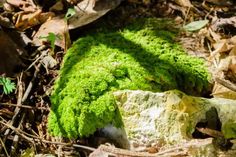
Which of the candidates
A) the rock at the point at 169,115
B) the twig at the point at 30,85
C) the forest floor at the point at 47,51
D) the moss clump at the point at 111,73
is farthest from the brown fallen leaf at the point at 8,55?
the rock at the point at 169,115

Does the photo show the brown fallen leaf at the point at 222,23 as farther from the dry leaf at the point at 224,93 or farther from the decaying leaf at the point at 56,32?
the decaying leaf at the point at 56,32

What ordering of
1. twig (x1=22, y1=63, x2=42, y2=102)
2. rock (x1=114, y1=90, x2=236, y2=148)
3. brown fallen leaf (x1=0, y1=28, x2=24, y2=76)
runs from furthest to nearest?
brown fallen leaf (x1=0, y1=28, x2=24, y2=76) → twig (x1=22, y1=63, x2=42, y2=102) → rock (x1=114, y1=90, x2=236, y2=148)

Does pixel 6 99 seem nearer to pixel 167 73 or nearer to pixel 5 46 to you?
pixel 5 46

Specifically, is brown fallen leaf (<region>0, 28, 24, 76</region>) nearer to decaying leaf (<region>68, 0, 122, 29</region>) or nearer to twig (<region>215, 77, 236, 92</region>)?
decaying leaf (<region>68, 0, 122, 29</region>)

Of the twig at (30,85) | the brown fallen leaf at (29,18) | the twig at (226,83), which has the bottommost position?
the twig at (30,85)

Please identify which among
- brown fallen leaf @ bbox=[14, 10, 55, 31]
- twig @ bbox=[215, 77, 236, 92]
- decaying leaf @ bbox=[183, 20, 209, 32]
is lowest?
twig @ bbox=[215, 77, 236, 92]

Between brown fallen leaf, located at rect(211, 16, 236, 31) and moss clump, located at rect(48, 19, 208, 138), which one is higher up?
brown fallen leaf, located at rect(211, 16, 236, 31)

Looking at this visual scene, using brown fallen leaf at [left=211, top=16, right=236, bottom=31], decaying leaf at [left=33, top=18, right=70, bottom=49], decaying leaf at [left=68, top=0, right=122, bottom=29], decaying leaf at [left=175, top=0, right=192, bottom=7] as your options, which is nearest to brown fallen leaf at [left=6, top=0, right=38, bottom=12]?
decaying leaf at [left=33, top=18, right=70, bottom=49]

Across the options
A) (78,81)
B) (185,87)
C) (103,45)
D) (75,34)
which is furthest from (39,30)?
(185,87)
